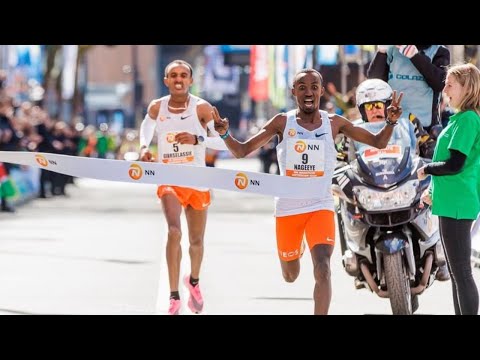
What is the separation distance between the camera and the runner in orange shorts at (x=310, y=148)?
31.0ft

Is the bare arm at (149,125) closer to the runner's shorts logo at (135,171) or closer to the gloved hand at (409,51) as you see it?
the runner's shorts logo at (135,171)

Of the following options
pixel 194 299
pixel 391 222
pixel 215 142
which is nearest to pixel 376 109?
pixel 391 222

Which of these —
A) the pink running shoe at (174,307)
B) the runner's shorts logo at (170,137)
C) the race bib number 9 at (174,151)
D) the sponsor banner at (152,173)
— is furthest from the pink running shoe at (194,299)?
→ the sponsor banner at (152,173)

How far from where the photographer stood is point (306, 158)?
948 cm

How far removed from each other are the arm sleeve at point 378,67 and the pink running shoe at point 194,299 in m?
1.94

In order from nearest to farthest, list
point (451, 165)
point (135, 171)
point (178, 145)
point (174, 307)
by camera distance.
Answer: point (451, 165), point (135, 171), point (174, 307), point (178, 145)

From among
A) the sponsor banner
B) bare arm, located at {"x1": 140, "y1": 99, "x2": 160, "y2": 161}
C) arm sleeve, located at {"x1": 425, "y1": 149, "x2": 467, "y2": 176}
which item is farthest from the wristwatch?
arm sleeve, located at {"x1": 425, "y1": 149, "x2": 467, "y2": 176}

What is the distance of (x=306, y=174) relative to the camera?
947 centimetres

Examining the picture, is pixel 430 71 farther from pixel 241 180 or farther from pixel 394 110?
pixel 241 180

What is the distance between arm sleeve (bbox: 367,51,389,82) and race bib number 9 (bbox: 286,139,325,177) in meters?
1.64

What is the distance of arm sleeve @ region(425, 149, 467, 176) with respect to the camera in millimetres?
8719

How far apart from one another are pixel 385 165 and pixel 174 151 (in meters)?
1.76

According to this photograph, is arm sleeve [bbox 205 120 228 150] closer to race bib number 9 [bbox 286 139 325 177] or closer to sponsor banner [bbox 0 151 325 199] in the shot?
sponsor banner [bbox 0 151 325 199]
